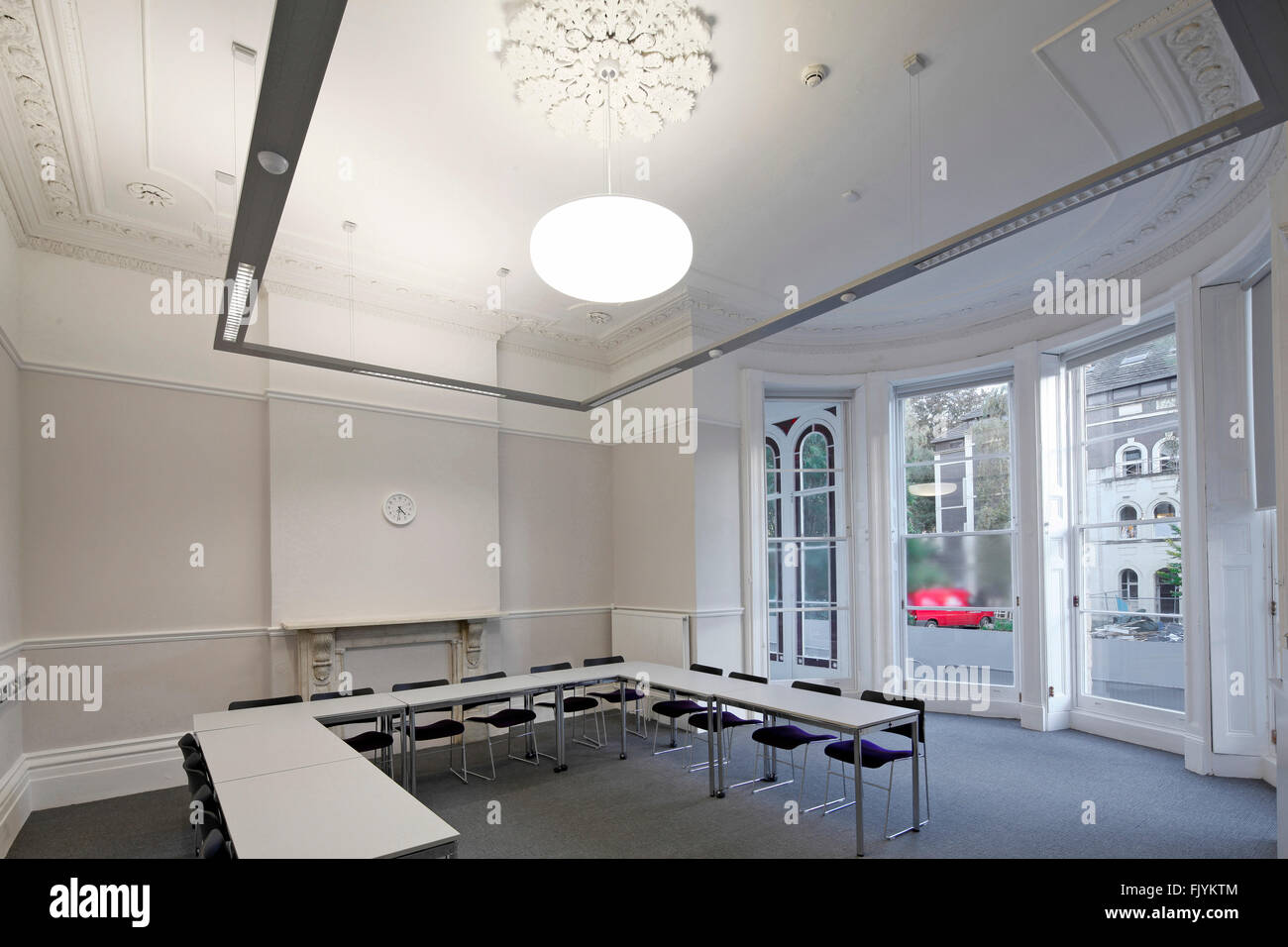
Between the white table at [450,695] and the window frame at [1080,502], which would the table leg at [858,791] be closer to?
the white table at [450,695]

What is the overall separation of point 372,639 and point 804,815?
4.03 metres

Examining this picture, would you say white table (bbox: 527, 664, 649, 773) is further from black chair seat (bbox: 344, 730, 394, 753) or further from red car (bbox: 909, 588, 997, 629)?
red car (bbox: 909, 588, 997, 629)

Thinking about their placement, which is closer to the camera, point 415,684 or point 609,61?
point 609,61

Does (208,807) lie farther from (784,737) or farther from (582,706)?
(582,706)

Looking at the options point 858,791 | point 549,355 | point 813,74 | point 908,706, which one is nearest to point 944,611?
point 908,706

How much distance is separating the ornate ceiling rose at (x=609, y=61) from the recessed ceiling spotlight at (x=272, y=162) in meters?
1.53

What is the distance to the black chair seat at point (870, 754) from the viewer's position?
4086mm

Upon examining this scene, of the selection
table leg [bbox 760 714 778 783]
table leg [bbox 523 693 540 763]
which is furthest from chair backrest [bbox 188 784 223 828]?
table leg [bbox 760 714 778 783]

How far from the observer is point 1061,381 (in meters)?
6.99

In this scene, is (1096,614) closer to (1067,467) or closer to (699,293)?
(1067,467)

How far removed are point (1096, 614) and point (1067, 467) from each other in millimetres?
1475

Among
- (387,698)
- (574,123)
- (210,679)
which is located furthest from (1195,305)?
(210,679)

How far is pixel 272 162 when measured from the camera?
7.72ft

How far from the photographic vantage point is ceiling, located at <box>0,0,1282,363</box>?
3.36 metres
